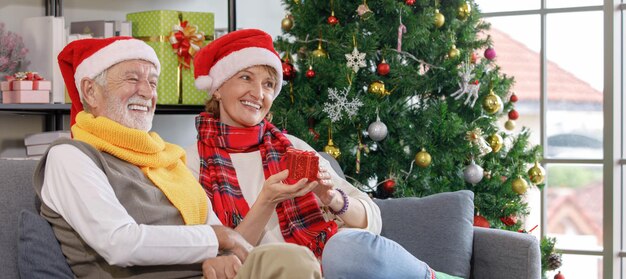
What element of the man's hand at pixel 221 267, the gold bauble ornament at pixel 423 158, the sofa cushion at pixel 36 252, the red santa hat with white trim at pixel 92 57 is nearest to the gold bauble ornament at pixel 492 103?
the gold bauble ornament at pixel 423 158

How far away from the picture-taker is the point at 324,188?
2.57 metres

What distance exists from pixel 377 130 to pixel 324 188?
36.7 inches

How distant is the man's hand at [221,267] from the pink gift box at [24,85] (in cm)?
138

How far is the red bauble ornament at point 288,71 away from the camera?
11.6 ft

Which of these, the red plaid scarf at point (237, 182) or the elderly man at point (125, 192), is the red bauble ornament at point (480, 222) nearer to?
the red plaid scarf at point (237, 182)

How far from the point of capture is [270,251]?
1.84 meters

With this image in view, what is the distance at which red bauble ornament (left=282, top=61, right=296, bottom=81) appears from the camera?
355cm

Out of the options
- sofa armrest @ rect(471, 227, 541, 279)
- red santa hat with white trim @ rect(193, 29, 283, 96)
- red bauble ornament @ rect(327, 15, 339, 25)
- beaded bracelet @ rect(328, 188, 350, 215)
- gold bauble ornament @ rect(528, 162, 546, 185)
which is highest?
red bauble ornament @ rect(327, 15, 339, 25)

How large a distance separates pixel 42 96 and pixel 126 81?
3.39ft

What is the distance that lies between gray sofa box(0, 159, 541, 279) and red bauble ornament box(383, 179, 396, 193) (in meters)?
0.62

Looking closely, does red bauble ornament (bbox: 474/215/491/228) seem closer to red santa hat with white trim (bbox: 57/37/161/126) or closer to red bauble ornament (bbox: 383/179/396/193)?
red bauble ornament (bbox: 383/179/396/193)

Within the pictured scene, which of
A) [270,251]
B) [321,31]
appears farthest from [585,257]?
[270,251]

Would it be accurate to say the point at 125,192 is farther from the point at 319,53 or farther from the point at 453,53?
the point at 453,53

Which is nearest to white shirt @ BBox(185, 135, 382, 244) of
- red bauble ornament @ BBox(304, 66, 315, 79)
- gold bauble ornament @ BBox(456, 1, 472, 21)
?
red bauble ornament @ BBox(304, 66, 315, 79)
